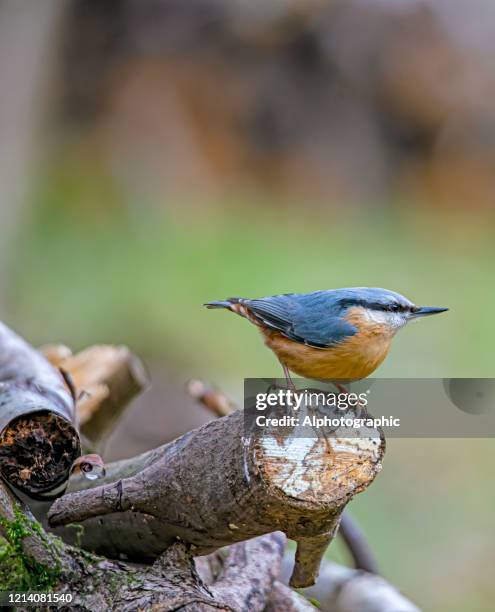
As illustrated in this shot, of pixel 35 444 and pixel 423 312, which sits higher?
pixel 423 312

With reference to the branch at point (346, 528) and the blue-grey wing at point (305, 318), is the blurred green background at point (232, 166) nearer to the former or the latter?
the branch at point (346, 528)

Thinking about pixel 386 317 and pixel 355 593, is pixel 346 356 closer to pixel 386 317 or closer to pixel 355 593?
pixel 386 317

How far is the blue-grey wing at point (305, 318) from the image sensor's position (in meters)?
1.99

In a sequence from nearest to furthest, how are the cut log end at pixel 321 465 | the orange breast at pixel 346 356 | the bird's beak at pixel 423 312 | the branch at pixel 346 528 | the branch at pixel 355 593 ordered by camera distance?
the cut log end at pixel 321 465, the orange breast at pixel 346 356, the bird's beak at pixel 423 312, the branch at pixel 355 593, the branch at pixel 346 528

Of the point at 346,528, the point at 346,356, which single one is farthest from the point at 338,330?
the point at 346,528

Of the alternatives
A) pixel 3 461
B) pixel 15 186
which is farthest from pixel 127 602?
pixel 15 186

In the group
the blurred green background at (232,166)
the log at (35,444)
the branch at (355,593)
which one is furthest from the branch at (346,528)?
the blurred green background at (232,166)

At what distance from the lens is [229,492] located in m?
1.65

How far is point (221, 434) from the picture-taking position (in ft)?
5.57

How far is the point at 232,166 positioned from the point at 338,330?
5.26 meters

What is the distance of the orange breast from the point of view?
6.51 feet

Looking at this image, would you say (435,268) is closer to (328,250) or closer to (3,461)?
(328,250)

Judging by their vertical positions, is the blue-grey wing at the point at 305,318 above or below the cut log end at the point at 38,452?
→ above

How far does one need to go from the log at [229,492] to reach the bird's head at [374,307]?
361 mm
